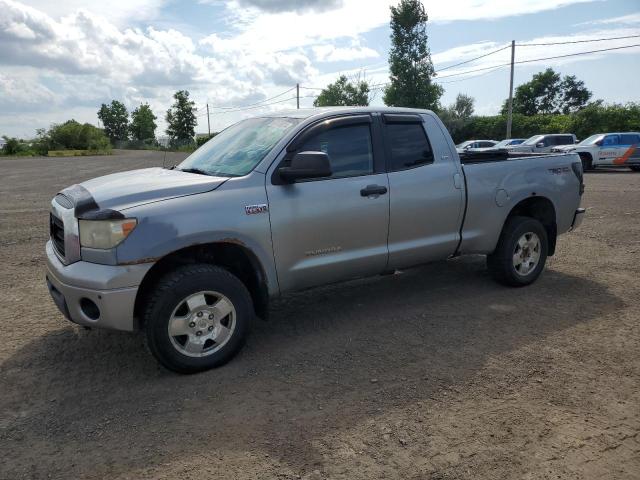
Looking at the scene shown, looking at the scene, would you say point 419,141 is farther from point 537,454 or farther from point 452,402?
point 537,454

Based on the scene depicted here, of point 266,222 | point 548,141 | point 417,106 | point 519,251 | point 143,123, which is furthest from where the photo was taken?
point 143,123

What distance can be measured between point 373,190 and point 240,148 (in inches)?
46.4

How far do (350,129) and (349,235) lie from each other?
93 cm

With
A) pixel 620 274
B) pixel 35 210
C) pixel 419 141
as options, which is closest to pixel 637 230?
pixel 620 274

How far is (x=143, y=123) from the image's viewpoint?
10156cm

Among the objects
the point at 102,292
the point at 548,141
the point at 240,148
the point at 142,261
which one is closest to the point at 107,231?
the point at 142,261

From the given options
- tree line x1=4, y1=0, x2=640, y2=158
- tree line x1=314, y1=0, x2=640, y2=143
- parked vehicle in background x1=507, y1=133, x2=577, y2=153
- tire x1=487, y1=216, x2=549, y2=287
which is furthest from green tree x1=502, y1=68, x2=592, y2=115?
tire x1=487, y1=216, x2=549, y2=287

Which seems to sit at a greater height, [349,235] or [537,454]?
[349,235]

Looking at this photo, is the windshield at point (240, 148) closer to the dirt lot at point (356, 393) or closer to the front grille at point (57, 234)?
the front grille at point (57, 234)

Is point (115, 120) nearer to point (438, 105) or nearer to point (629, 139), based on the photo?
point (438, 105)

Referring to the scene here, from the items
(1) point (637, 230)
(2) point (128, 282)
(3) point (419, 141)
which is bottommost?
(1) point (637, 230)

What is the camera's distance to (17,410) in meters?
3.32

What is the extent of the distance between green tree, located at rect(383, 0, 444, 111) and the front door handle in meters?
40.8

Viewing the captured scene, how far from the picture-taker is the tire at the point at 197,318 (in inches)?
139
